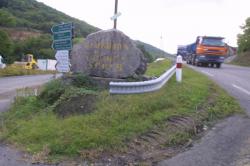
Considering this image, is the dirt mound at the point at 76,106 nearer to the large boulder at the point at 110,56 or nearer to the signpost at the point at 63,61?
the large boulder at the point at 110,56

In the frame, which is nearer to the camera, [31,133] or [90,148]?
[90,148]

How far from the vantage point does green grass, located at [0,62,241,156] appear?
829 cm

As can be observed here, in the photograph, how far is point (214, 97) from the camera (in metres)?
13.0

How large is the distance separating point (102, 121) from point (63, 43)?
5252 millimetres

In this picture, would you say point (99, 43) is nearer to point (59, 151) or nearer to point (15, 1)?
point (59, 151)

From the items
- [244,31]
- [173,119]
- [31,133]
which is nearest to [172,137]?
[173,119]

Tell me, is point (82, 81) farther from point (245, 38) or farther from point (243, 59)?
point (245, 38)

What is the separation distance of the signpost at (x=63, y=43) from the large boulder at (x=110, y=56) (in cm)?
57

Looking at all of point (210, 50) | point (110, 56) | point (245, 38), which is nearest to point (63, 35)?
point (110, 56)

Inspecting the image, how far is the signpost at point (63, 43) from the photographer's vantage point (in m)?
13.6

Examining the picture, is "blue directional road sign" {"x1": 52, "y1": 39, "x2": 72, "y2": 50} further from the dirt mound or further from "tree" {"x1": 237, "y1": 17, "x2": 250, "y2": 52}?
"tree" {"x1": 237, "y1": 17, "x2": 250, "y2": 52}

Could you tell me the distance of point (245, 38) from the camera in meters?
67.1

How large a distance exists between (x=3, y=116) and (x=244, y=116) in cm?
583

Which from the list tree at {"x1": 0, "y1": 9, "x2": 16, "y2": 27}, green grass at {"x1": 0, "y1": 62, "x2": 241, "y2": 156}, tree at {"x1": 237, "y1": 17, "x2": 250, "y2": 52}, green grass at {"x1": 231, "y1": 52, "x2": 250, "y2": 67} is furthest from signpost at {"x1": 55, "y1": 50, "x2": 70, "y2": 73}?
tree at {"x1": 0, "y1": 9, "x2": 16, "y2": 27}
